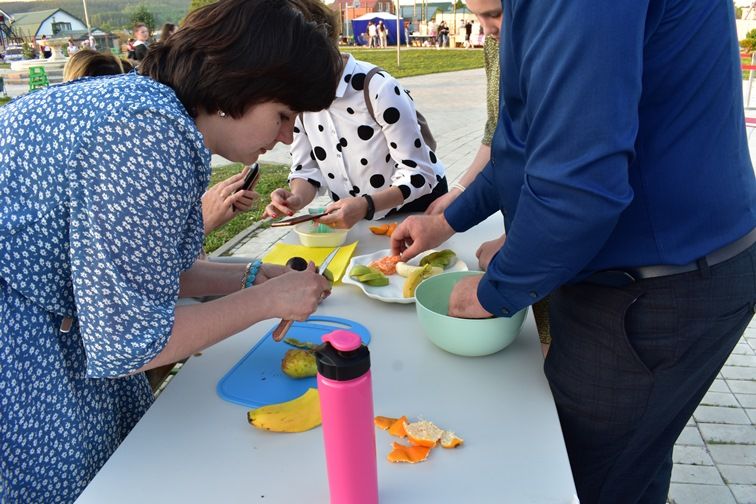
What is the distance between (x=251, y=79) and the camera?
1.21 m

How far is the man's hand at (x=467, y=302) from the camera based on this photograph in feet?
4.36

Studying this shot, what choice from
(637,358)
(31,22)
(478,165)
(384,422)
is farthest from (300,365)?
(31,22)

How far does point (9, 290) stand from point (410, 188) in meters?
1.66

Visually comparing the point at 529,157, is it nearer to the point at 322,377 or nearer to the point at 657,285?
the point at 657,285

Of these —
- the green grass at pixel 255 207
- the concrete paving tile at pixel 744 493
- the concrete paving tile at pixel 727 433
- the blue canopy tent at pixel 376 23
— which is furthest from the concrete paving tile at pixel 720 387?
the blue canopy tent at pixel 376 23

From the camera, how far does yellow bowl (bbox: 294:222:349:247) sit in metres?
2.19

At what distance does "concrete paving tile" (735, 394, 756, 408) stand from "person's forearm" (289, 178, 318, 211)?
242 centimetres

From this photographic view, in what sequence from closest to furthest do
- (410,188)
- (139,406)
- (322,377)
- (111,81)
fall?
(322,377), (111,81), (139,406), (410,188)

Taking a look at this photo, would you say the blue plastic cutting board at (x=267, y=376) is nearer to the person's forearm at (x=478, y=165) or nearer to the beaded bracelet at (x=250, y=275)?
the beaded bracelet at (x=250, y=275)

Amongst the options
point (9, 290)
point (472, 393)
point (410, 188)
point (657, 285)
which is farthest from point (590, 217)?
point (410, 188)

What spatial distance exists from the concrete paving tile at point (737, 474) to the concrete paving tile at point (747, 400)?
1.67ft

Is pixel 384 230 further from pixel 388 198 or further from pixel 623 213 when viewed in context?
pixel 623 213

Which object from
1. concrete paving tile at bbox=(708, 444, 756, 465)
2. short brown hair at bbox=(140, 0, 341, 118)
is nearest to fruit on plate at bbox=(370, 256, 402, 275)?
short brown hair at bbox=(140, 0, 341, 118)

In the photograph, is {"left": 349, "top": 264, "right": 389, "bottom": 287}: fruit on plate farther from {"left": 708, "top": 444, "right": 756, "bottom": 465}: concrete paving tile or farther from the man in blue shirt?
{"left": 708, "top": 444, "right": 756, "bottom": 465}: concrete paving tile
